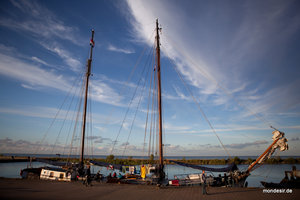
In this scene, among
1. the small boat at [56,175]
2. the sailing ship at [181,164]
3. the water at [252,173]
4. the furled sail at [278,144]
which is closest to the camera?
the sailing ship at [181,164]

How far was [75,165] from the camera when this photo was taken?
2495 cm

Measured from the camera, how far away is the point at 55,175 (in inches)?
922

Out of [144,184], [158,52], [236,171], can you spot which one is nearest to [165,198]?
[144,184]

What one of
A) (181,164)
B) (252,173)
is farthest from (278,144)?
(252,173)

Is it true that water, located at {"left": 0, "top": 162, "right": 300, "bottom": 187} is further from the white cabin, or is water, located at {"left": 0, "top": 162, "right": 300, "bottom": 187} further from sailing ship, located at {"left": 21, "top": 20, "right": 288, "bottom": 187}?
the white cabin

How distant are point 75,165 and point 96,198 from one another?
45.1 ft

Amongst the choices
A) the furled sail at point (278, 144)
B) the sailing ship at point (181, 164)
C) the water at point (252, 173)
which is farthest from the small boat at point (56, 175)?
the furled sail at point (278, 144)

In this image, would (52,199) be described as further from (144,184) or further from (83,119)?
(83,119)

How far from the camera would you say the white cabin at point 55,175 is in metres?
22.9

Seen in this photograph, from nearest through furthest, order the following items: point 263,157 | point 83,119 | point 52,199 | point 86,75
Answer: point 52,199, point 263,157, point 83,119, point 86,75

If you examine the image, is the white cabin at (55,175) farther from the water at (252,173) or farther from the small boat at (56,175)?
the water at (252,173)

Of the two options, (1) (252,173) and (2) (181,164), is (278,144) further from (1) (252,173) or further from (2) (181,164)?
(1) (252,173)

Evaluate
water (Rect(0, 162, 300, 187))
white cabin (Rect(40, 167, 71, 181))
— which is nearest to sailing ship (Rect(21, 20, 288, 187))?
white cabin (Rect(40, 167, 71, 181))

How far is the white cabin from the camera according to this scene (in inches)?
903
